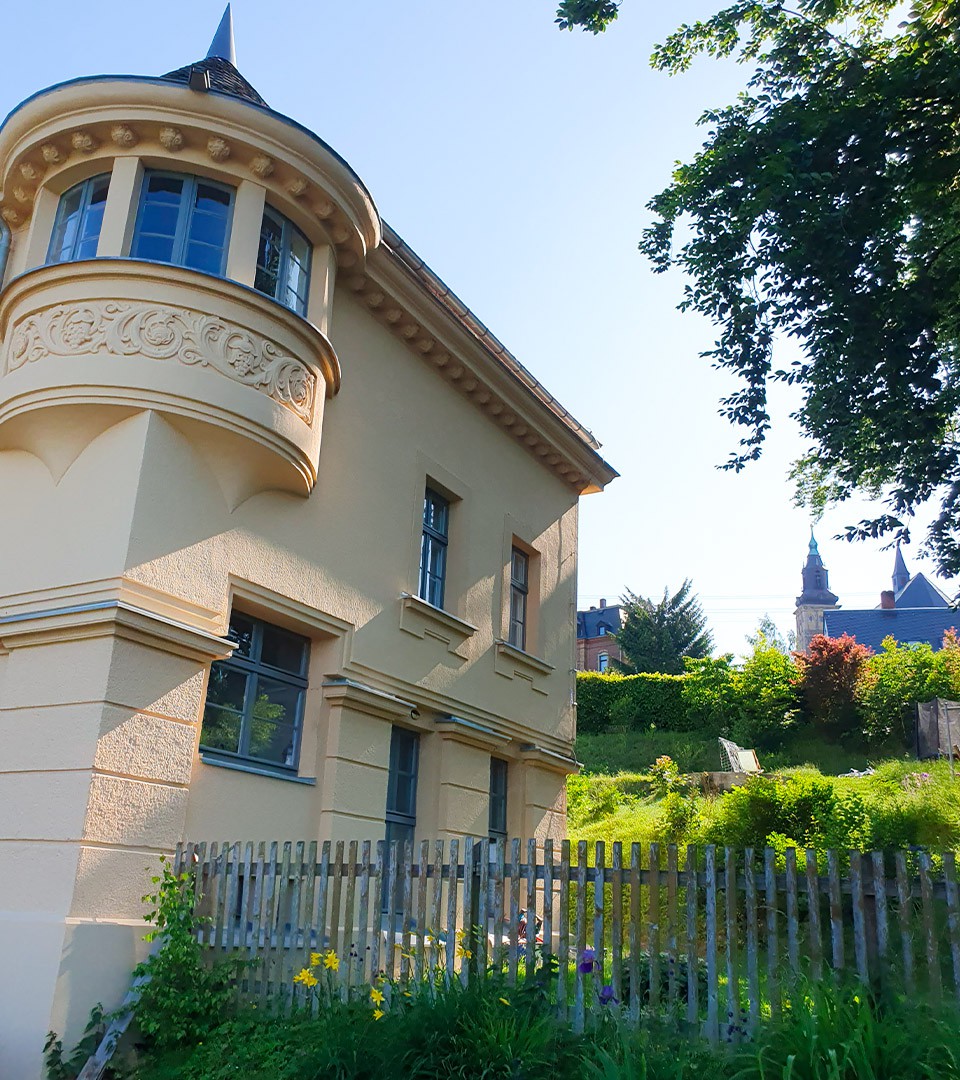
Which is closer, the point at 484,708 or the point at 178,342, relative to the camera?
the point at 178,342

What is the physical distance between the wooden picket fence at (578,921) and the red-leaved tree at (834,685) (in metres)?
21.2

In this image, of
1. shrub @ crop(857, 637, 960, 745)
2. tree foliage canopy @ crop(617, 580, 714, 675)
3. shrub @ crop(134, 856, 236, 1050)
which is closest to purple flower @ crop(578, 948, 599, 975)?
shrub @ crop(134, 856, 236, 1050)

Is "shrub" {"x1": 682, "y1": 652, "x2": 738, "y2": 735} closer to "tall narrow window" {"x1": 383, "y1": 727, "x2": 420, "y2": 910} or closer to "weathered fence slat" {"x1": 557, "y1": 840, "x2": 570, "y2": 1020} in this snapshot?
"tall narrow window" {"x1": 383, "y1": 727, "x2": 420, "y2": 910}

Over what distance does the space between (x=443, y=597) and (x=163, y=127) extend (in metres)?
6.26

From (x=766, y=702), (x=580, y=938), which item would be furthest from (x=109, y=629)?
(x=766, y=702)

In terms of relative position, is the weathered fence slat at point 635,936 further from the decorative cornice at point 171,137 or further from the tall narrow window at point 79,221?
the tall narrow window at point 79,221

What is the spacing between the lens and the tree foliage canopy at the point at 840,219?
9.39 m

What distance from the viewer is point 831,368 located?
1053 centimetres

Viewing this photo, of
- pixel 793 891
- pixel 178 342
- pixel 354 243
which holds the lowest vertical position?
pixel 793 891

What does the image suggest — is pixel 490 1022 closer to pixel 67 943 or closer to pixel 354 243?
pixel 67 943

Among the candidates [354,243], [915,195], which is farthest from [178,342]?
[915,195]


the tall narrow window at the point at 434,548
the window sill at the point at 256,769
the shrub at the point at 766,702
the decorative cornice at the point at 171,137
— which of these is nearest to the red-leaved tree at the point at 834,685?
the shrub at the point at 766,702

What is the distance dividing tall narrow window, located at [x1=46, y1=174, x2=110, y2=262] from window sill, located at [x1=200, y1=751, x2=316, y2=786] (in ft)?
15.9

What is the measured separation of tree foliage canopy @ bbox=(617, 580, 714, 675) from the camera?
44.8 meters
